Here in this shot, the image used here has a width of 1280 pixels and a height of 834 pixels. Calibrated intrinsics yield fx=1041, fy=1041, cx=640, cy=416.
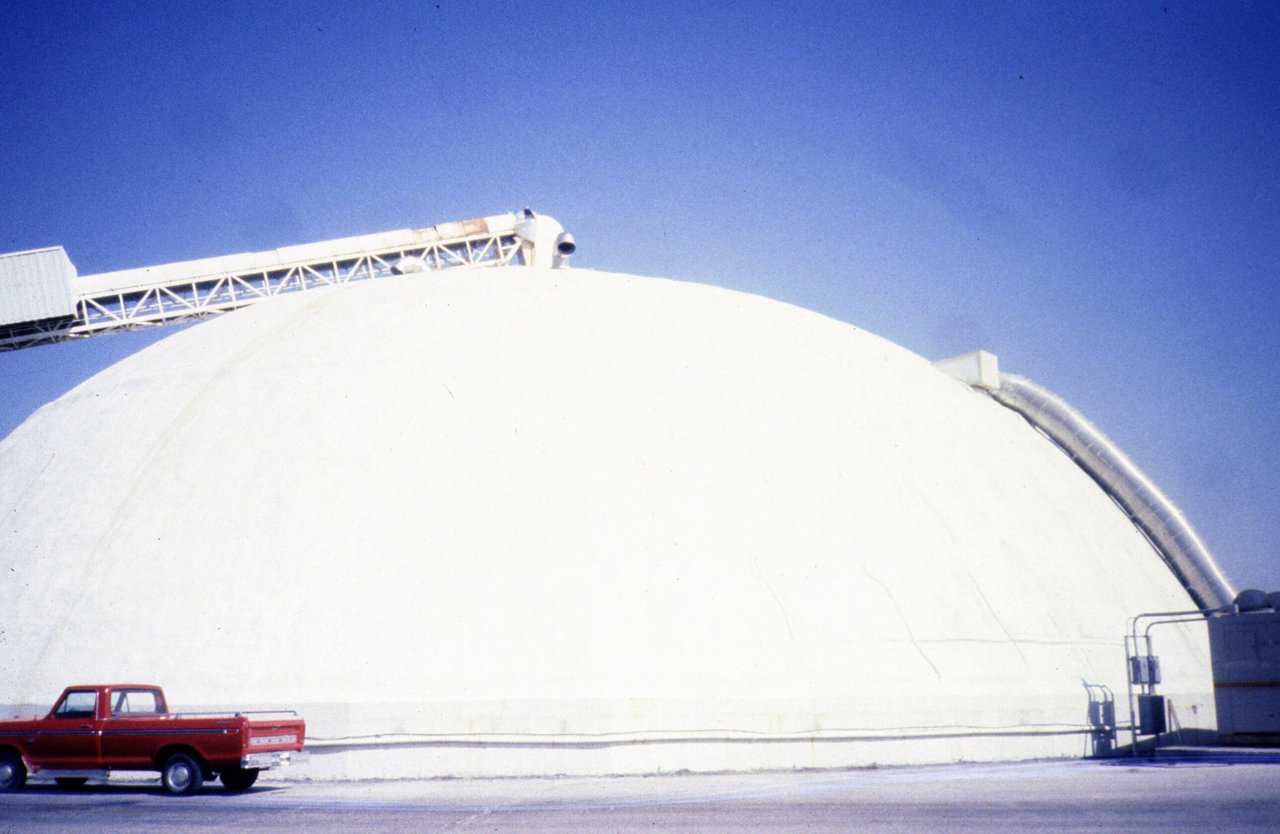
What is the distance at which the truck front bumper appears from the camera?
15188 mm

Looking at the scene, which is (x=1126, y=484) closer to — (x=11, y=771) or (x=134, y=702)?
(x=134, y=702)

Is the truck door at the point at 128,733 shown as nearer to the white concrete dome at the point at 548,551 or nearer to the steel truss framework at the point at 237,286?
the white concrete dome at the point at 548,551

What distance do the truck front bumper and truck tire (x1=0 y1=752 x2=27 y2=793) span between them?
4224 mm

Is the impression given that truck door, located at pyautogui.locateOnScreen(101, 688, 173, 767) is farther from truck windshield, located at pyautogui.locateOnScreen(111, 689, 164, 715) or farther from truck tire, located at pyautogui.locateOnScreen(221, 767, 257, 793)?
truck tire, located at pyautogui.locateOnScreen(221, 767, 257, 793)

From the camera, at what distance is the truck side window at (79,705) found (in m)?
16.4

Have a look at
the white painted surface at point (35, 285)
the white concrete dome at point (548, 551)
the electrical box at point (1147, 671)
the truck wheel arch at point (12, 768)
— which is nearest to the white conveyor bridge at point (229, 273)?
the white painted surface at point (35, 285)

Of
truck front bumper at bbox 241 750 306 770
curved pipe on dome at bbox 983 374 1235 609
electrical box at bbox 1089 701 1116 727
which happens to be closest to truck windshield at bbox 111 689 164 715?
truck front bumper at bbox 241 750 306 770

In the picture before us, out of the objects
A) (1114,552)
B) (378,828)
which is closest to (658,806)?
(378,828)

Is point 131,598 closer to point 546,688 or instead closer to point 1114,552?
point 546,688

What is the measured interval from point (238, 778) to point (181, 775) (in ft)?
2.70

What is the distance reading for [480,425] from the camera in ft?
68.1

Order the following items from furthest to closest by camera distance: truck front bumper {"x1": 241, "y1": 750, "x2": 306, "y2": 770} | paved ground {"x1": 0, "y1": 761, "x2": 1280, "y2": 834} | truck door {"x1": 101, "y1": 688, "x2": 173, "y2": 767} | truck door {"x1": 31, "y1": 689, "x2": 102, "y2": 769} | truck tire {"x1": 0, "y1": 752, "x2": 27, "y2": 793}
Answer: truck tire {"x1": 0, "y1": 752, "x2": 27, "y2": 793}
truck door {"x1": 31, "y1": 689, "x2": 102, "y2": 769}
truck door {"x1": 101, "y1": 688, "x2": 173, "y2": 767}
truck front bumper {"x1": 241, "y1": 750, "x2": 306, "y2": 770}
paved ground {"x1": 0, "y1": 761, "x2": 1280, "y2": 834}

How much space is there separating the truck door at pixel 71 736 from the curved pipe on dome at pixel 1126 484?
27.7 metres

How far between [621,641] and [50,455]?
1491 centimetres
